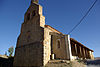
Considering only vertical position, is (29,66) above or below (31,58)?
below

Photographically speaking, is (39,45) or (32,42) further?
(32,42)

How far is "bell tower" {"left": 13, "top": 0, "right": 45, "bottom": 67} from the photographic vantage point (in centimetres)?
1267

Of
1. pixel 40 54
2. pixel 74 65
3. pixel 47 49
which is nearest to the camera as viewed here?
pixel 74 65

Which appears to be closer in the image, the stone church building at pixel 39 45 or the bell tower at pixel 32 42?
the stone church building at pixel 39 45

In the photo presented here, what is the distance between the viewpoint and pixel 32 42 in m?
14.7

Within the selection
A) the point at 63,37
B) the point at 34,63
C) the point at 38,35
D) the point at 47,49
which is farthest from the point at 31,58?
the point at 63,37

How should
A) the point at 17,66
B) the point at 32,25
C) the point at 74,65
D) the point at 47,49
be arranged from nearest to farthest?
1. the point at 74,65
2. the point at 47,49
3. the point at 17,66
4. the point at 32,25

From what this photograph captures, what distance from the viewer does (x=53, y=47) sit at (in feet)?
50.6

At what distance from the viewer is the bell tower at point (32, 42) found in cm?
1267

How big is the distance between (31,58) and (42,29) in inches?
202

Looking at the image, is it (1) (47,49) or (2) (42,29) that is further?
(2) (42,29)

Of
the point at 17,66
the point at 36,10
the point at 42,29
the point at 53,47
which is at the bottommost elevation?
the point at 17,66

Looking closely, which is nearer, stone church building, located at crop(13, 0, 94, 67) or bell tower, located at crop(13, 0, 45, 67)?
stone church building, located at crop(13, 0, 94, 67)

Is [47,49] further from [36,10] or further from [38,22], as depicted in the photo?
[36,10]
